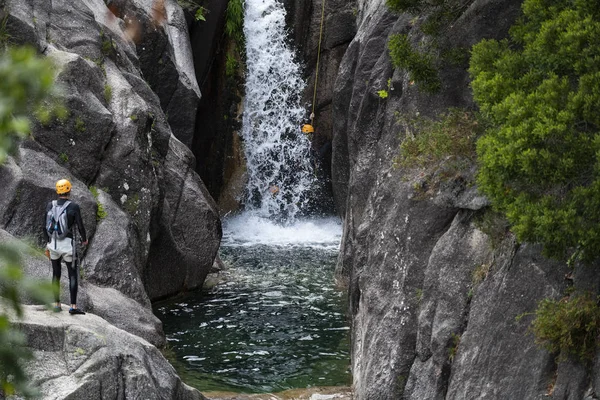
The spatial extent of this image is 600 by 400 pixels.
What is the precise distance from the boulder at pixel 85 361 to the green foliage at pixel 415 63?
20.5 feet

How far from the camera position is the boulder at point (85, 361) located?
1073 cm

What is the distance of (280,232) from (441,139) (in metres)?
17.5

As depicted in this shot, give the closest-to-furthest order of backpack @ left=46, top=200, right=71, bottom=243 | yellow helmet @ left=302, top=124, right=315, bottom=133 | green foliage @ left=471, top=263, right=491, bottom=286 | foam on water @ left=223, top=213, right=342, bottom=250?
1. green foliage @ left=471, top=263, right=491, bottom=286
2. backpack @ left=46, top=200, right=71, bottom=243
3. foam on water @ left=223, top=213, right=342, bottom=250
4. yellow helmet @ left=302, top=124, right=315, bottom=133

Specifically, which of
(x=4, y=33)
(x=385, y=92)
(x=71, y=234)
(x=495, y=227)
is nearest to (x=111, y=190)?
(x=4, y=33)

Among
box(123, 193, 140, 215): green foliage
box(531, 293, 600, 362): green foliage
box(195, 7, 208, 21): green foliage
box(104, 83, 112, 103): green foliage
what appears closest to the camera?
box(531, 293, 600, 362): green foliage

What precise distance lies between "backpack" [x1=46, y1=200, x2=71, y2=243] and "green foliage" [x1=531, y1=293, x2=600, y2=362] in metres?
6.97

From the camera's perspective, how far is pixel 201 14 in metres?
30.6

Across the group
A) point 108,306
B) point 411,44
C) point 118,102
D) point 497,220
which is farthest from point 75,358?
point 118,102

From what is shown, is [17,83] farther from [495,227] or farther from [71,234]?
[71,234]

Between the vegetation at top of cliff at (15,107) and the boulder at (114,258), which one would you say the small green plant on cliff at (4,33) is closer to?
the boulder at (114,258)

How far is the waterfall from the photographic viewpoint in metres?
32.5

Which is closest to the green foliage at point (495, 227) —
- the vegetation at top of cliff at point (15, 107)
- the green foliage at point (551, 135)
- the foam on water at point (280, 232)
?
the green foliage at point (551, 135)

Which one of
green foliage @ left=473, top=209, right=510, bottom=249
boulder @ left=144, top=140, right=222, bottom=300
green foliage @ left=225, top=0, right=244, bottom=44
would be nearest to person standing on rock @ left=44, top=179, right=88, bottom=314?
green foliage @ left=473, top=209, right=510, bottom=249

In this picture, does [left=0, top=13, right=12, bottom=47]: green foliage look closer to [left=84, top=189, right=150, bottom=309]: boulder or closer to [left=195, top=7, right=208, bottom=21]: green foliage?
[left=84, top=189, right=150, bottom=309]: boulder
